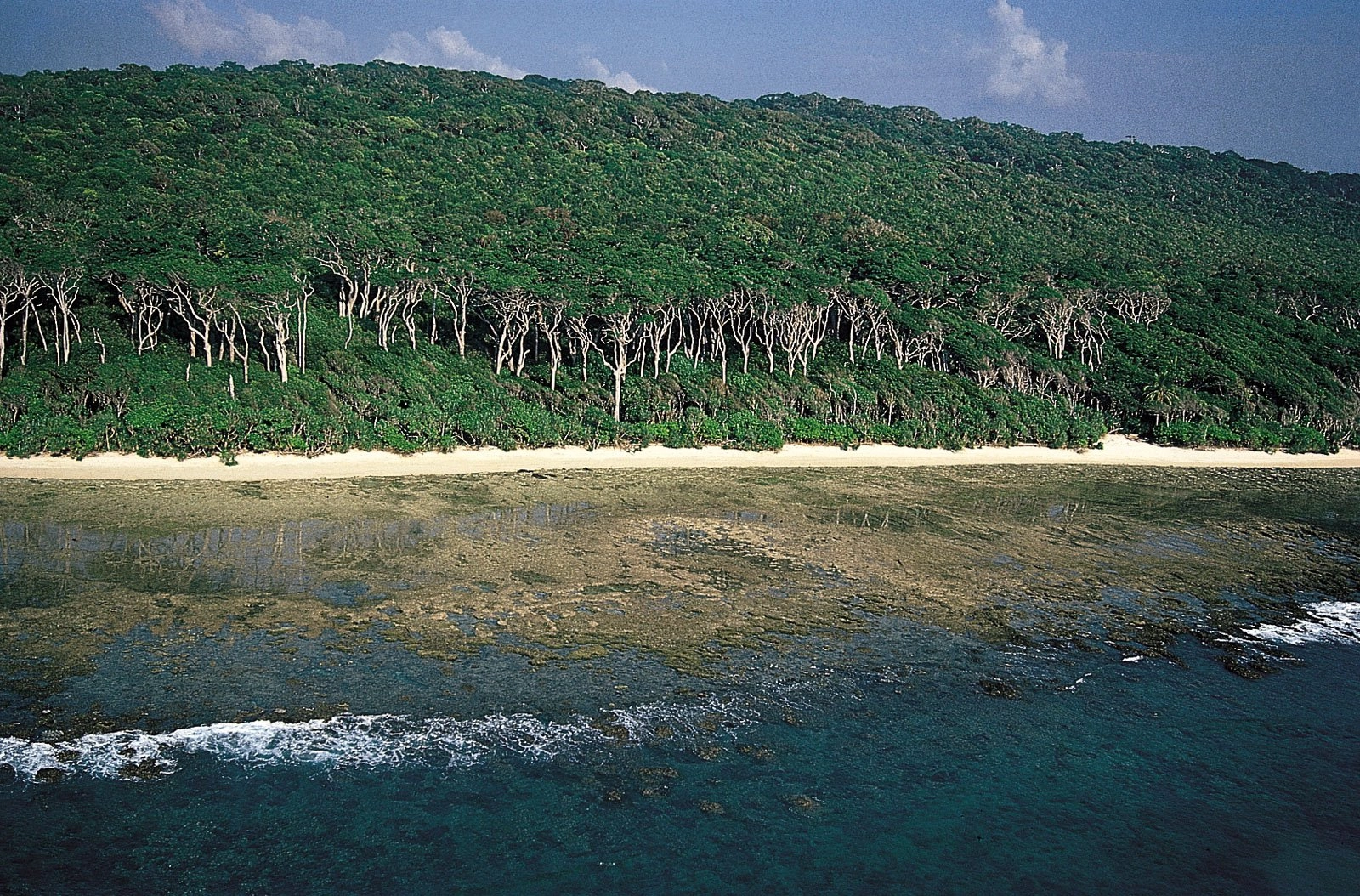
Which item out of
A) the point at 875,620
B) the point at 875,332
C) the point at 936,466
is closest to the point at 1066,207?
the point at 875,332

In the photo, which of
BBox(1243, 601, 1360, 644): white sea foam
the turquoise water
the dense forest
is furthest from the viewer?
the dense forest

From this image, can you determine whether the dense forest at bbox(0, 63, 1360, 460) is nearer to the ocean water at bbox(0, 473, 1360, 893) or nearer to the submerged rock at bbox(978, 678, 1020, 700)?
the ocean water at bbox(0, 473, 1360, 893)

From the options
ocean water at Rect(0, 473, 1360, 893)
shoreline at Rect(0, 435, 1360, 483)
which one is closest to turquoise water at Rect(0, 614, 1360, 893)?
ocean water at Rect(0, 473, 1360, 893)

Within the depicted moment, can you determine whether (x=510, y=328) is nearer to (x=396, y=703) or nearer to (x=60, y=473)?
(x=60, y=473)

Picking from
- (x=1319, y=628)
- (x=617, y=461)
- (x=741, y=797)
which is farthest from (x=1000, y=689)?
(x=617, y=461)

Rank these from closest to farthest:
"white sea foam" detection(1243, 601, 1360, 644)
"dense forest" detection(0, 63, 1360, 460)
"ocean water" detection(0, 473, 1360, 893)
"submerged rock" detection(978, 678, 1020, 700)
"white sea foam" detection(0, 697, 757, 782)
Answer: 1. "ocean water" detection(0, 473, 1360, 893)
2. "white sea foam" detection(0, 697, 757, 782)
3. "submerged rock" detection(978, 678, 1020, 700)
4. "white sea foam" detection(1243, 601, 1360, 644)
5. "dense forest" detection(0, 63, 1360, 460)

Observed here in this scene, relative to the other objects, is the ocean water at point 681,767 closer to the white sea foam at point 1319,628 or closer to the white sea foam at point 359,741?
the white sea foam at point 359,741
